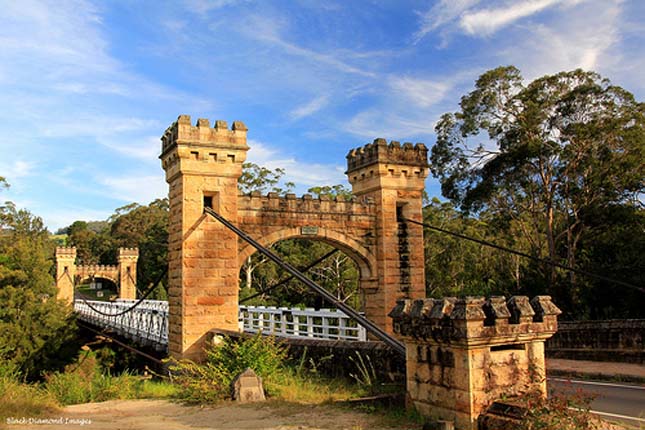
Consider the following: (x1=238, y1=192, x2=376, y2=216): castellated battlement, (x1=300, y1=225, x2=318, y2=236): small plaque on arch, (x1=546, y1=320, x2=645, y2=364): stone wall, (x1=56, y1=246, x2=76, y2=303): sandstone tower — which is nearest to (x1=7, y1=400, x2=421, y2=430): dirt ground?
(x1=238, y1=192, x2=376, y2=216): castellated battlement

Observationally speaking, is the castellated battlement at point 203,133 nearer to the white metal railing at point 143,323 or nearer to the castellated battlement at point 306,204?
the castellated battlement at point 306,204

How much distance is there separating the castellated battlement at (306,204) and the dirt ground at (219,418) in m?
7.79

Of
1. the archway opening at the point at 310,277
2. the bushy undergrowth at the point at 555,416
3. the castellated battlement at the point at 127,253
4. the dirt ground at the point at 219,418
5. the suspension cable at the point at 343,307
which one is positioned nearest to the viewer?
the bushy undergrowth at the point at 555,416

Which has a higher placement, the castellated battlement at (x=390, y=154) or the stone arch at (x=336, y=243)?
the castellated battlement at (x=390, y=154)

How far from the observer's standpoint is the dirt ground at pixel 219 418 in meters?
5.66

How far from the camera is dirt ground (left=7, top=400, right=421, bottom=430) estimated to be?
5.66 meters

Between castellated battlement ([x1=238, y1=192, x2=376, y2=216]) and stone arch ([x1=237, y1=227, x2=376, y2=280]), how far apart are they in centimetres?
57

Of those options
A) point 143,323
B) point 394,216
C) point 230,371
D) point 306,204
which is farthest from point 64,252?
point 230,371

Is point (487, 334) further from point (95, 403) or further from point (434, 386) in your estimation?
point (95, 403)

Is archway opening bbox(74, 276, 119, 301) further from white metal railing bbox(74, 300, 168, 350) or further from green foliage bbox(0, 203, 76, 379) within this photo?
green foliage bbox(0, 203, 76, 379)

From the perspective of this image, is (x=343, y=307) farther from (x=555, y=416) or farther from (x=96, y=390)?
(x=555, y=416)

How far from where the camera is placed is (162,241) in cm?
5347

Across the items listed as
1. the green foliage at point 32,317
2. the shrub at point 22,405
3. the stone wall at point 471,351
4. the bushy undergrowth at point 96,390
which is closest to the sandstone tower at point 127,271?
the green foliage at point 32,317

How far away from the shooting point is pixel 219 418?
241 inches
